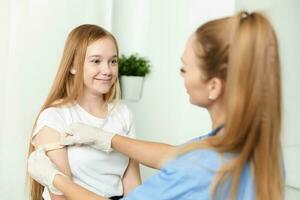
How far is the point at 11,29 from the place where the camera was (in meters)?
1.76

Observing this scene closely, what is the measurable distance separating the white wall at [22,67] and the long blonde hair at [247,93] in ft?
3.31

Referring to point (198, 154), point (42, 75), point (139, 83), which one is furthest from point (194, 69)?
point (139, 83)

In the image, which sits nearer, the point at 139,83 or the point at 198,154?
the point at 198,154

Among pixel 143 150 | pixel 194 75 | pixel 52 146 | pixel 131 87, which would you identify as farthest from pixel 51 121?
pixel 131 87

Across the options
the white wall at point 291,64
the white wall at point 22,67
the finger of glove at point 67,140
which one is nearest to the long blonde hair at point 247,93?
the finger of glove at point 67,140

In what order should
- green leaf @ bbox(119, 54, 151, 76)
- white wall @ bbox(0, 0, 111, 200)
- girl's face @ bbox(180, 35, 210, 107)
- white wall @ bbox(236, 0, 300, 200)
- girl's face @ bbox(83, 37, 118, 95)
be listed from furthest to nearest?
1. green leaf @ bbox(119, 54, 151, 76)
2. white wall @ bbox(236, 0, 300, 200)
3. white wall @ bbox(0, 0, 111, 200)
4. girl's face @ bbox(83, 37, 118, 95)
5. girl's face @ bbox(180, 35, 210, 107)

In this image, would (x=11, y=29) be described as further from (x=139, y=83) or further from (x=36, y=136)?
(x=139, y=83)

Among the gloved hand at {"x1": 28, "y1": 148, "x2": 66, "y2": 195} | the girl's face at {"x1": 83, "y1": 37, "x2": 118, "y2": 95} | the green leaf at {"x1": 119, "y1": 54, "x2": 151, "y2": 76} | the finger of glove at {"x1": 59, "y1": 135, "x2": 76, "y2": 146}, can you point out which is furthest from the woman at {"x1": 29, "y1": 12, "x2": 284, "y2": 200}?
the green leaf at {"x1": 119, "y1": 54, "x2": 151, "y2": 76}

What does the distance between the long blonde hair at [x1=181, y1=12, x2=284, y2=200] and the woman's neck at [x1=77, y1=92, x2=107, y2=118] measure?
2.31ft

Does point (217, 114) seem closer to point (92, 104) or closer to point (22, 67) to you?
point (92, 104)

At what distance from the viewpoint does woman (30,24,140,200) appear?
1479 mm

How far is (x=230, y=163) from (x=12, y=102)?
45.8 inches

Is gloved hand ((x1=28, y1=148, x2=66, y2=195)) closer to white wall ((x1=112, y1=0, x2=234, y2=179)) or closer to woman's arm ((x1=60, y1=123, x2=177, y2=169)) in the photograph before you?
woman's arm ((x1=60, y1=123, x2=177, y2=169))

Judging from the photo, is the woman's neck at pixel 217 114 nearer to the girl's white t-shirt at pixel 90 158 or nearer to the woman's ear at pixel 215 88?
the woman's ear at pixel 215 88
